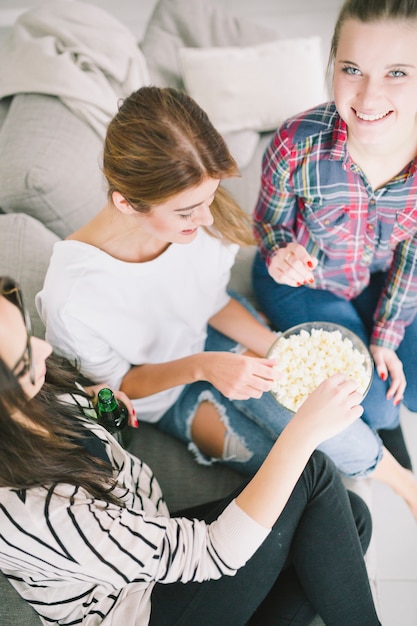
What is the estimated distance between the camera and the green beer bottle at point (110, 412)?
1.27 meters

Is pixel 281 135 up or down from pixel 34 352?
up

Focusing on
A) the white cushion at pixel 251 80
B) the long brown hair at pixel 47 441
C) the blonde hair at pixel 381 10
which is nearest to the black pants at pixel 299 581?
the long brown hair at pixel 47 441

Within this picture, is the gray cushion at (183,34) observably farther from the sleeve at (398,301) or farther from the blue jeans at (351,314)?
the sleeve at (398,301)

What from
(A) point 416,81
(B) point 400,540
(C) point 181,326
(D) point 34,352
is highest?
(A) point 416,81

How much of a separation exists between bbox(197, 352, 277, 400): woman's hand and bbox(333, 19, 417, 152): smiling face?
0.59 meters

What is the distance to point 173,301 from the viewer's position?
1.49 metres

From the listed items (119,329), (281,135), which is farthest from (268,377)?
(281,135)

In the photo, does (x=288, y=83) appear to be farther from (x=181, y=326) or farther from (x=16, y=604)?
(x=16, y=604)

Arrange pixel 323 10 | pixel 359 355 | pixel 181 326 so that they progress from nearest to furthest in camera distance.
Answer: pixel 359 355, pixel 181 326, pixel 323 10

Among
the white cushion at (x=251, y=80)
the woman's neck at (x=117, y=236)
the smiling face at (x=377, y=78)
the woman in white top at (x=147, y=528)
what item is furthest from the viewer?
the white cushion at (x=251, y=80)

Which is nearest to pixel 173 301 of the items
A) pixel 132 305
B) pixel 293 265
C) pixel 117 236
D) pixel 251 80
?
pixel 132 305

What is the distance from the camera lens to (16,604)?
43.6 inches

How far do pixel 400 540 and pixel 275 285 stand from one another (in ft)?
3.06

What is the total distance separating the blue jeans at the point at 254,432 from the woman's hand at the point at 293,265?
0.34m
